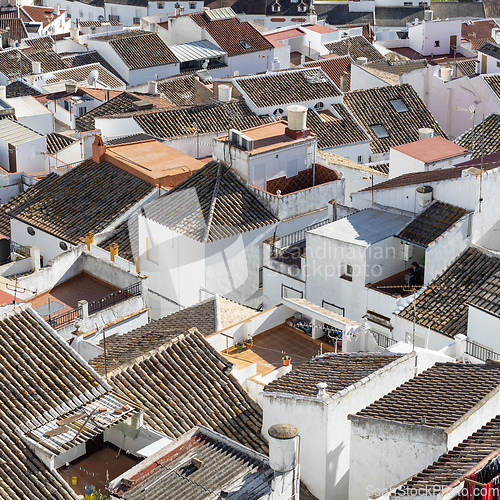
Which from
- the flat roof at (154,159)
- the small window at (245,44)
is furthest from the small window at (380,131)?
the small window at (245,44)

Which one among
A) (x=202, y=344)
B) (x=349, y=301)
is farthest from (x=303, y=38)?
(x=202, y=344)

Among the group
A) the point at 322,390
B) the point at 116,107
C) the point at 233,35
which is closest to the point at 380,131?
the point at 116,107

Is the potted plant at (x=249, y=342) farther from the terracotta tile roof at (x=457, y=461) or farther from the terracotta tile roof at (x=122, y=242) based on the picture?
the terracotta tile roof at (x=457, y=461)

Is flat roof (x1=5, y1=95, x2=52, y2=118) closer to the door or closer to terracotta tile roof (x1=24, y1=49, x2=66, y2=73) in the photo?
terracotta tile roof (x1=24, y1=49, x2=66, y2=73)

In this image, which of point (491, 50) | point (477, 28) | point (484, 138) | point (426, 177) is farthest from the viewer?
point (477, 28)

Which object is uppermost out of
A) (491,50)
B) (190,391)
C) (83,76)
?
(491,50)

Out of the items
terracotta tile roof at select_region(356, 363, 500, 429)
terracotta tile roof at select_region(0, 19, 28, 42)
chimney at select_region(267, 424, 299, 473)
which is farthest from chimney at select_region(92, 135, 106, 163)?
terracotta tile roof at select_region(0, 19, 28, 42)

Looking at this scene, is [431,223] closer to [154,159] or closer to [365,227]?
[365,227]

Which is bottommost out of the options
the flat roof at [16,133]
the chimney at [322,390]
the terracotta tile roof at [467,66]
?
the terracotta tile roof at [467,66]
